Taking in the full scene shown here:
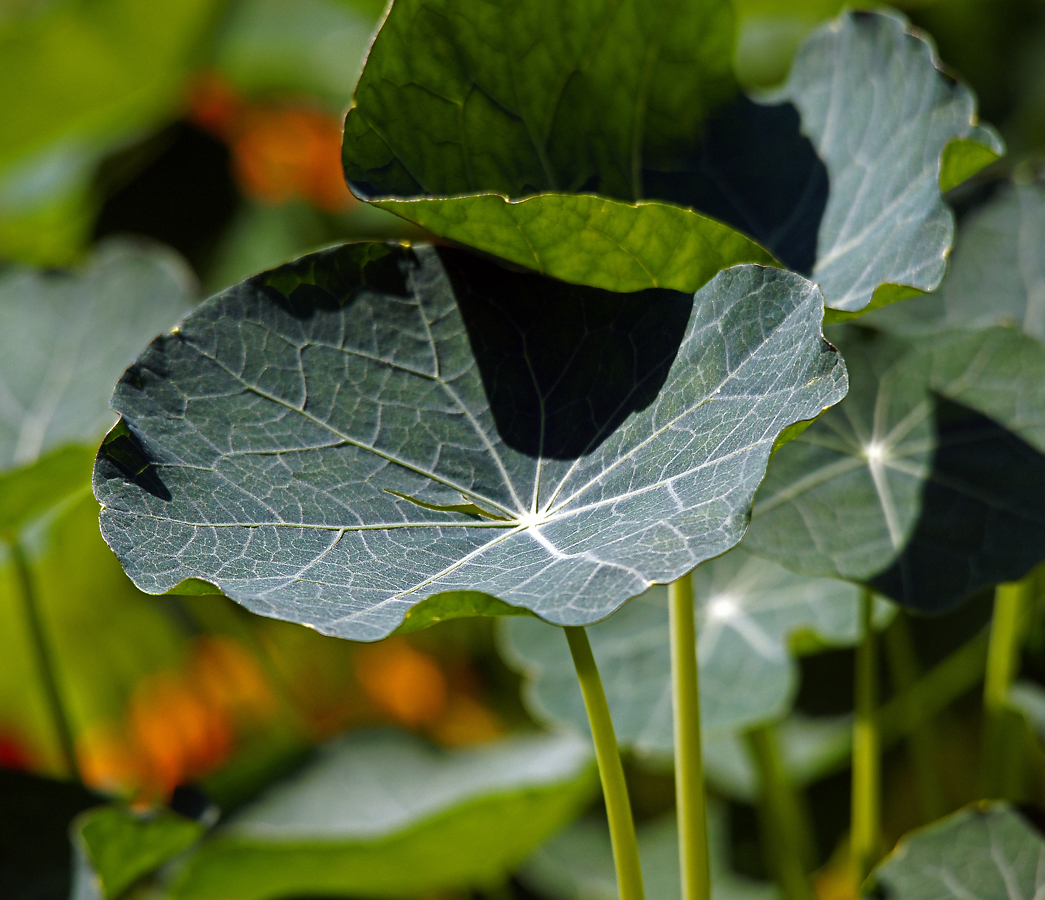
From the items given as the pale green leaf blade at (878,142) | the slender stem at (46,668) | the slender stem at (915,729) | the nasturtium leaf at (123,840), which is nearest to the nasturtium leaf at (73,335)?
the slender stem at (46,668)

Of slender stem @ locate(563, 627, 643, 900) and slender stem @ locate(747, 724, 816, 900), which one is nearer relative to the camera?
slender stem @ locate(563, 627, 643, 900)

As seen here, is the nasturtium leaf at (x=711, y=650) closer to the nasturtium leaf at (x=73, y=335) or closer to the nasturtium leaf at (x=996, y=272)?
the nasturtium leaf at (x=996, y=272)

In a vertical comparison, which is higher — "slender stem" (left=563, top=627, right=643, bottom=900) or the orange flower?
"slender stem" (left=563, top=627, right=643, bottom=900)

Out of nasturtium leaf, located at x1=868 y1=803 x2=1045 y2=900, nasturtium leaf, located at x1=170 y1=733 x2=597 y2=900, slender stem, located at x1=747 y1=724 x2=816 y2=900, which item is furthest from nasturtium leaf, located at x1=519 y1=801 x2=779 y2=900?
nasturtium leaf, located at x1=868 y1=803 x2=1045 y2=900

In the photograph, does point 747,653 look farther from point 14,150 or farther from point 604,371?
point 14,150

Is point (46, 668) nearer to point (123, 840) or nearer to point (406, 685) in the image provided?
point (123, 840)

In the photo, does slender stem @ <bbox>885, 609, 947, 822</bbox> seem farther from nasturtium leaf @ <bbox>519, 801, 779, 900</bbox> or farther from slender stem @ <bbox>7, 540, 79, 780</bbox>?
slender stem @ <bbox>7, 540, 79, 780</bbox>
